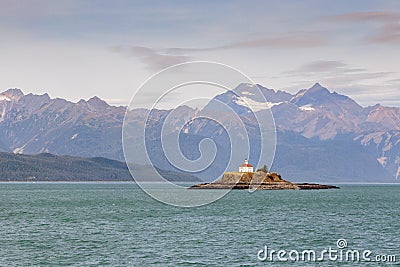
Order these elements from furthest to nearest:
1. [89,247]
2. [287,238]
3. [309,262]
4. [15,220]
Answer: [15,220], [287,238], [89,247], [309,262]

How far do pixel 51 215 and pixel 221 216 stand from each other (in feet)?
109

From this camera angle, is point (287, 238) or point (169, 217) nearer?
point (287, 238)

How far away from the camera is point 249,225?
117250mm

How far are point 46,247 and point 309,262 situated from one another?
105 feet

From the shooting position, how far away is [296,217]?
5408 inches

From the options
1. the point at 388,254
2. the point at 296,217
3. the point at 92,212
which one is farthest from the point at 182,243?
the point at 92,212

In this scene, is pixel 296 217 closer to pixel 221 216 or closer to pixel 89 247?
pixel 221 216

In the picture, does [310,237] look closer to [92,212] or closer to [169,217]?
[169,217]

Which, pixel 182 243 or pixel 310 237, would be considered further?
pixel 310 237

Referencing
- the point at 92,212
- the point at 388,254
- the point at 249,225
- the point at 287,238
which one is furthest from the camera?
the point at 92,212

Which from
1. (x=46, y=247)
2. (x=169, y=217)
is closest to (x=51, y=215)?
(x=169, y=217)

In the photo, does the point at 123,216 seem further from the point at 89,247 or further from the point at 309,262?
the point at 309,262

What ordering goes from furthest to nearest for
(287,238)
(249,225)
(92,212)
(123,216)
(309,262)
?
(92,212), (123,216), (249,225), (287,238), (309,262)

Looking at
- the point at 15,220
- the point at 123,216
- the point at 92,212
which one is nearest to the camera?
the point at 15,220
